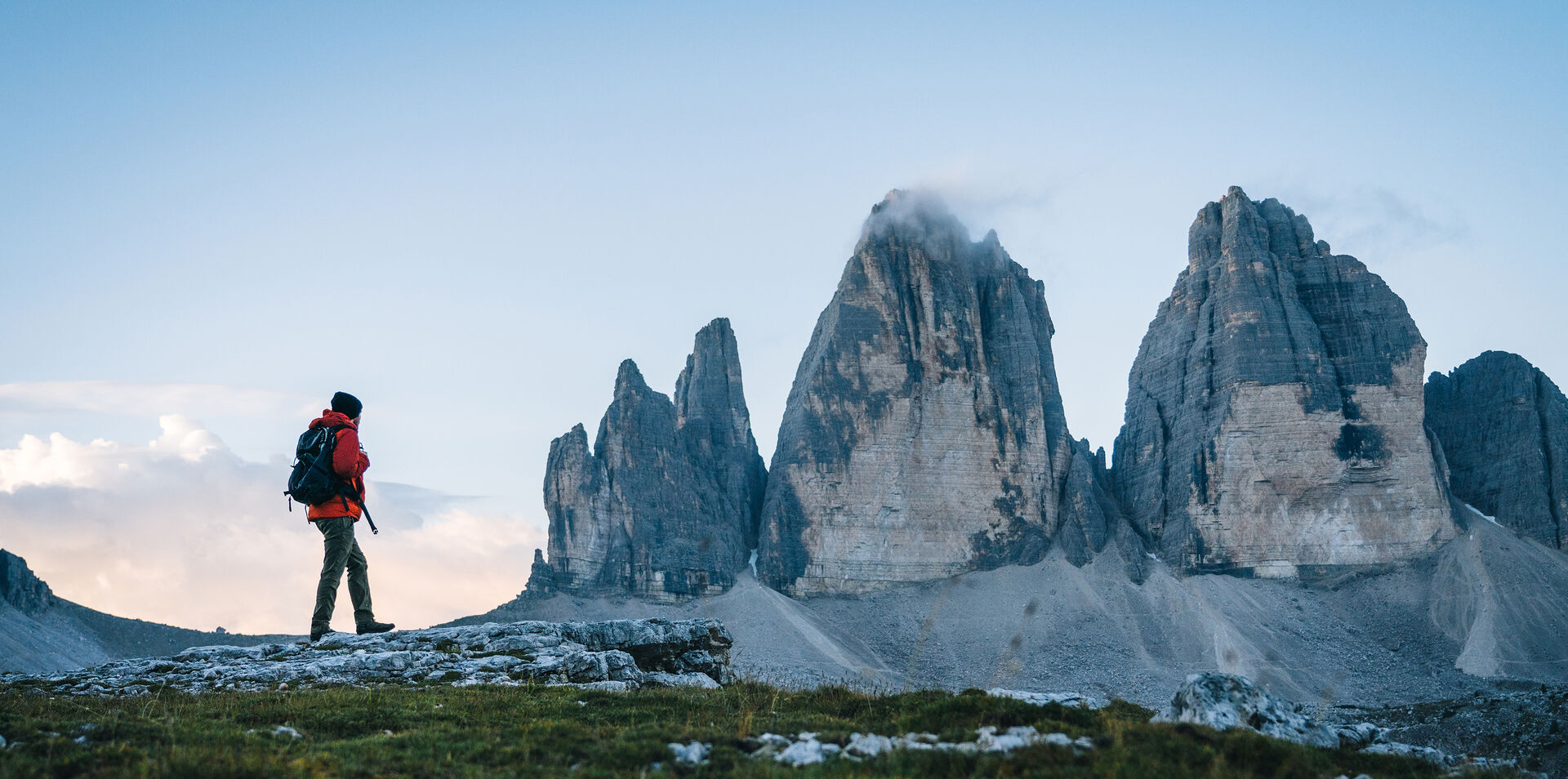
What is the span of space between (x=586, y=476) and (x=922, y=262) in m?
48.9

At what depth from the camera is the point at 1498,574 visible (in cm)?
11094

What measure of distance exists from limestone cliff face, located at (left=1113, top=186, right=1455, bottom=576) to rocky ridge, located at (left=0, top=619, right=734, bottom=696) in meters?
106

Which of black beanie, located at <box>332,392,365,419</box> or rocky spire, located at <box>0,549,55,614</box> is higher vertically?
rocky spire, located at <box>0,549,55,614</box>

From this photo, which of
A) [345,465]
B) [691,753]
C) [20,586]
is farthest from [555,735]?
[20,586]

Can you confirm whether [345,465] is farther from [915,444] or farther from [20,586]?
[915,444]

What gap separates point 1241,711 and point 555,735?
358 inches

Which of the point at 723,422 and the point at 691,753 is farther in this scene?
the point at 723,422

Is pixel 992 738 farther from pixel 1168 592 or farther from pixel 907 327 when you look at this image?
pixel 907 327

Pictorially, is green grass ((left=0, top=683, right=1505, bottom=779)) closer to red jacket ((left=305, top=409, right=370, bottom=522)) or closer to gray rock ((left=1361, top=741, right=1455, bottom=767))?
gray rock ((left=1361, top=741, right=1455, bottom=767))

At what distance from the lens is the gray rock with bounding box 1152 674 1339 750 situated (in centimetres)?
1488

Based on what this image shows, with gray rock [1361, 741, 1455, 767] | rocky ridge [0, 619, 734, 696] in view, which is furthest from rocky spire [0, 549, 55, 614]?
gray rock [1361, 741, 1455, 767]

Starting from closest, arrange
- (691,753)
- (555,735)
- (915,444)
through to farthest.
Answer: (691,753) < (555,735) < (915,444)

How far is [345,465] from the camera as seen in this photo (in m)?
20.3

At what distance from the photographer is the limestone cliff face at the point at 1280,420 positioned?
117500mm
